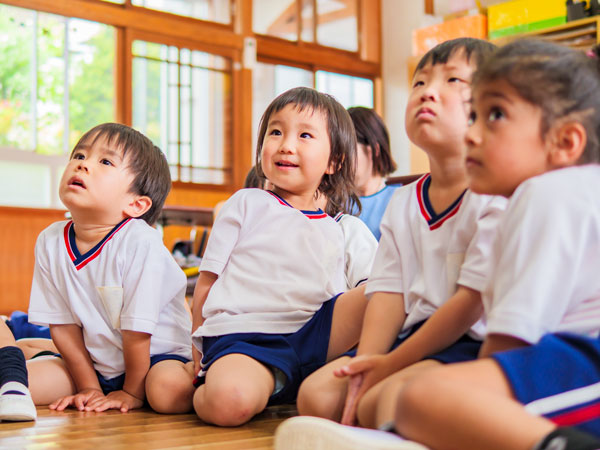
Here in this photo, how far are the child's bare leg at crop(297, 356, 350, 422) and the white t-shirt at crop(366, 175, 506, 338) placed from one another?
0.46 feet

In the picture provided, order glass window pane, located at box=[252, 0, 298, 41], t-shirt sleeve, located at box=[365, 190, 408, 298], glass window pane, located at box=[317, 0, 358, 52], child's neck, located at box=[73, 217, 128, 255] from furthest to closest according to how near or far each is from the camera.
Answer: glass window pane, located at box=[317, 0, 358, 52] → glass window pane, located at box=[252, 0, 298, 41] → child's neck, located at box=[73, 217, 128, 255] → t-shirt sleeve, located at box=[365, 190, 408, 298]

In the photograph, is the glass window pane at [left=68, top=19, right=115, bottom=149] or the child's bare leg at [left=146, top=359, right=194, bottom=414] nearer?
the child's bare leg at [left=146, top=359, right=194, bottom=414]

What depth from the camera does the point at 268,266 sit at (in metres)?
1.33

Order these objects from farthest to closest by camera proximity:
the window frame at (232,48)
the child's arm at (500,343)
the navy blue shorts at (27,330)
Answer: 1. the window frame at (232,48)
2. the navy blue shorts at (27,330)
3. the child's arm at (500,343)

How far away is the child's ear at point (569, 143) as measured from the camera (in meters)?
0.77

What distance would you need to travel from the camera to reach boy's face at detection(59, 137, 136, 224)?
1402 mm

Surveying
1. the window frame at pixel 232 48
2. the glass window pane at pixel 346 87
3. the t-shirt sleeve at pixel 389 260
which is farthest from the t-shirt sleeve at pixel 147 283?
the glass window pane at pixel 346 87

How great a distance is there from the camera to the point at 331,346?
4.19ft

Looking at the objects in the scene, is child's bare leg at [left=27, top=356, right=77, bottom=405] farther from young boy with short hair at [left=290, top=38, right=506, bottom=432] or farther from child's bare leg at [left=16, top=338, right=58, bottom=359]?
young boy with short hair at [left=290, top=38, right=506, bottom=432]

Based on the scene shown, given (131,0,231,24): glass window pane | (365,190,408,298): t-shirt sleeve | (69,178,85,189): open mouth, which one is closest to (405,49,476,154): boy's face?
(365,190,408,298): t-shirt sleeve

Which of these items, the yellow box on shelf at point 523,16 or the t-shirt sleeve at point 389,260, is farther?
the yellow box on shelf at point 523,16

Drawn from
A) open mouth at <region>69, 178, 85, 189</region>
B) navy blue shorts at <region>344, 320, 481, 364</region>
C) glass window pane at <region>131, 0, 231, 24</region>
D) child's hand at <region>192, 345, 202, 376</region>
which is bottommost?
child's hand at <region>192, 345, 202, 376</region>

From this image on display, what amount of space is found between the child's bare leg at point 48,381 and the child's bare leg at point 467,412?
0.90m

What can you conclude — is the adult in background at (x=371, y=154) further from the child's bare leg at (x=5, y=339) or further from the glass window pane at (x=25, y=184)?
the glass window pane at (x=25, y=184)
